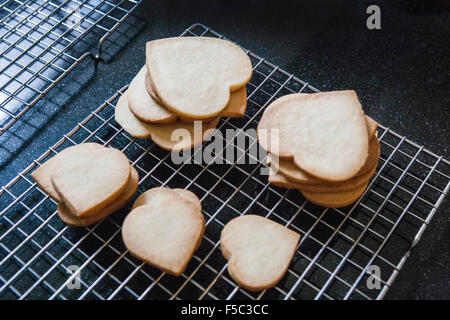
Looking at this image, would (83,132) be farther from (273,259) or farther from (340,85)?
(340,85)

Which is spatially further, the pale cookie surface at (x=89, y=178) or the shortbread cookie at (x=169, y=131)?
the shortbread cookie at (x=169, y=131)

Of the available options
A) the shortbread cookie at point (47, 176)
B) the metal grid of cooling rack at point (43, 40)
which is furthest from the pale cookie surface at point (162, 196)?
the metal grid of cooling rack at point (43, 40)

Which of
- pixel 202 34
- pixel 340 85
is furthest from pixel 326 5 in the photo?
pixel 202 34

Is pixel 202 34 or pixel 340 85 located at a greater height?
pixel 202 34

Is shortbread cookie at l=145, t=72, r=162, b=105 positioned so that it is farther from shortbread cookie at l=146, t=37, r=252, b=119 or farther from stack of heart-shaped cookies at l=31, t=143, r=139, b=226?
stack of heart-shaped cookies at l=31, t=143, r=139, b=226

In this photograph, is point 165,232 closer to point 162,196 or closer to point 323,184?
point 162,196

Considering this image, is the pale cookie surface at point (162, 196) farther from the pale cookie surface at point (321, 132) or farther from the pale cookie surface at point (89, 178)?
the pale cookie surface at point (321, 132)

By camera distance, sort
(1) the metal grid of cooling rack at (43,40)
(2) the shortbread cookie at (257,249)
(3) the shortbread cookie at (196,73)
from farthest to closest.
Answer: (1) the metal grid of cooling rack at (43,40) < (3) the shortbread cookie at (196,73) < (2) the shortbread cookie at (257,249)
